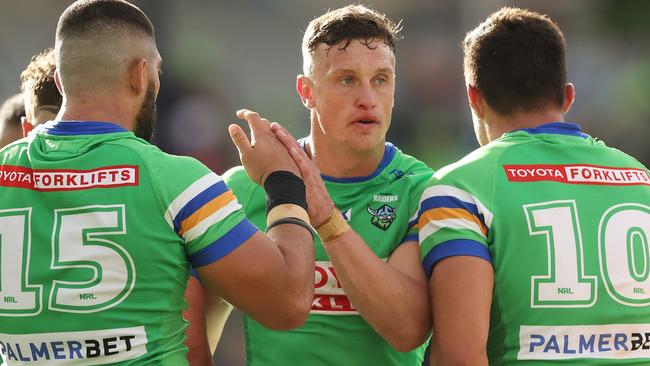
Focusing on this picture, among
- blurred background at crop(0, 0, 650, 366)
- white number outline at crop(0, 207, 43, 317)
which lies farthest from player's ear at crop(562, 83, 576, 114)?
blurred background at crop(0, 0, 650, 366)

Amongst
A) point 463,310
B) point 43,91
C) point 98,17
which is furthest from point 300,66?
point 463,310

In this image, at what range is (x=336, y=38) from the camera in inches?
164

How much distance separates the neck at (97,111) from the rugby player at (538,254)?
1.17 meters

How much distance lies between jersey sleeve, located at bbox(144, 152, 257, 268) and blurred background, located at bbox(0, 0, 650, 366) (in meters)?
6.41

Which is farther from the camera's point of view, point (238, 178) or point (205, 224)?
point (238, 178)

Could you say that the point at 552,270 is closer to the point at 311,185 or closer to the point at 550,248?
the point at 550,248

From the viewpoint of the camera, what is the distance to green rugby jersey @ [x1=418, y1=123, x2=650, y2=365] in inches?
133

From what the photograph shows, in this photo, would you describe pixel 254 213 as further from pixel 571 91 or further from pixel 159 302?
pixel 571 91

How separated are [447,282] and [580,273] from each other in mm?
484

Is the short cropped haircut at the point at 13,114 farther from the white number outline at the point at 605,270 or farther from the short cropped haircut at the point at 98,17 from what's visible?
the white number outline at the point at 605,270

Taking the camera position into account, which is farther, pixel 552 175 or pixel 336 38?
pixel 336 38

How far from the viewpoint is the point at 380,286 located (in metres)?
3.55

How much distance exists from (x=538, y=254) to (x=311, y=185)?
905mm

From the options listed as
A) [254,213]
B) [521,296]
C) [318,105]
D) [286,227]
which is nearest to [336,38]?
[318,105]
